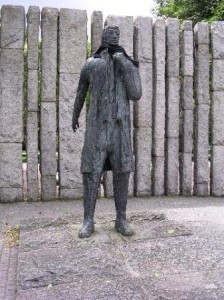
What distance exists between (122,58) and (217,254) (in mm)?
2184

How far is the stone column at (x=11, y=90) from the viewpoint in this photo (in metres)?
8.27

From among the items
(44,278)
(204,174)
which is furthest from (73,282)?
(204,174)

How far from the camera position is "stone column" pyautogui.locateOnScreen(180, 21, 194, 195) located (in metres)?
8.91

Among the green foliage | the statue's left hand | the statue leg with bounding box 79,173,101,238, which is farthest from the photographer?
the green foliage

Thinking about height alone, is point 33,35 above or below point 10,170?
above

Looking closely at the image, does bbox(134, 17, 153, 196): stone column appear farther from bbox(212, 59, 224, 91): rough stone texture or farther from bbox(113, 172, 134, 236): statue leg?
bbox(113, 172, 134, 236): statue leg

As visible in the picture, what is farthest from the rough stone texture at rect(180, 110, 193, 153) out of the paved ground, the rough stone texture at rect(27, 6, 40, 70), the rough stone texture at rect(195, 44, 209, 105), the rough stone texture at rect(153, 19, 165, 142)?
the paved ground

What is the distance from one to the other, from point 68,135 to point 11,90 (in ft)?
4.24

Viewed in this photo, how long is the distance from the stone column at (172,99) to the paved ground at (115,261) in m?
3.15

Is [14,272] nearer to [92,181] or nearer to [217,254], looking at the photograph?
[92,181]

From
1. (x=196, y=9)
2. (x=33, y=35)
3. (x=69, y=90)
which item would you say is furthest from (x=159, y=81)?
(x=196, y=9)

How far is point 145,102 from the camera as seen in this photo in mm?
8750

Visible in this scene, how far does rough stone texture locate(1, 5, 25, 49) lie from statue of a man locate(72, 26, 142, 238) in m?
3.81

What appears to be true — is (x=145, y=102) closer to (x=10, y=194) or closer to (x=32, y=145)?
(x=32, y=145)
